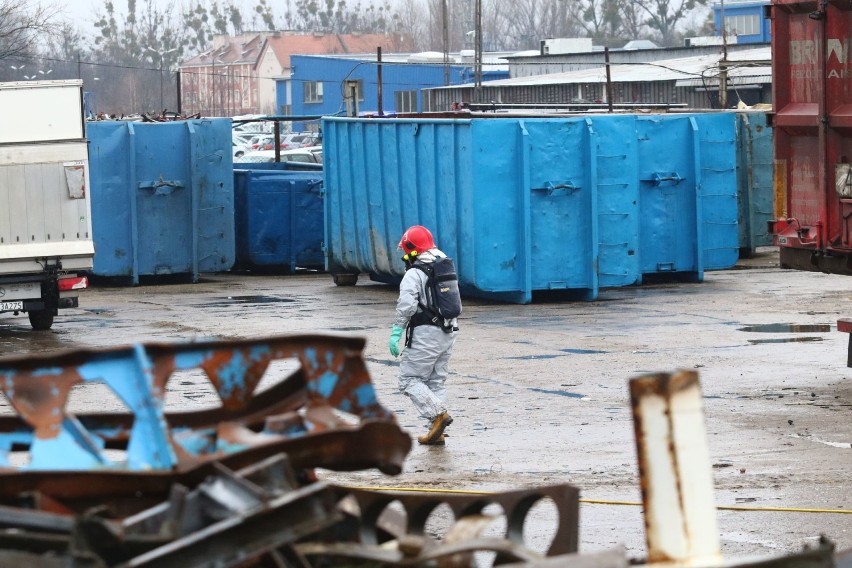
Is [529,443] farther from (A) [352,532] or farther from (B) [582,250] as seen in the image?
(B) [582,250]

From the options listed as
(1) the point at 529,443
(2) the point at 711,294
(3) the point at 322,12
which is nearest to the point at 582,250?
(2) the point at 711,294

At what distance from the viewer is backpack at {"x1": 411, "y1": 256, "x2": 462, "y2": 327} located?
Result: 1023 centimetres

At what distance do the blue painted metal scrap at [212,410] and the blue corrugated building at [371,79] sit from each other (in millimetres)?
57859

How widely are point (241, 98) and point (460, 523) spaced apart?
116 m

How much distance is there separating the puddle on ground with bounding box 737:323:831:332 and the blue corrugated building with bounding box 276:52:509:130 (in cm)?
4632

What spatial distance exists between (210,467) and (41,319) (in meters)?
14.3

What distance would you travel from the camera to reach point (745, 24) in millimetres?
81312

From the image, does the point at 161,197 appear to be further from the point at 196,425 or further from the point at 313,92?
the point at 313,92

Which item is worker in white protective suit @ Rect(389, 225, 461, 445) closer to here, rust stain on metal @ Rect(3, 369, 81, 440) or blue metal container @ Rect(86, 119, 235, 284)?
rust stain on metal @ Rect(3, 369, 81, 440)

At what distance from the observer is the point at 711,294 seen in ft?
64.5

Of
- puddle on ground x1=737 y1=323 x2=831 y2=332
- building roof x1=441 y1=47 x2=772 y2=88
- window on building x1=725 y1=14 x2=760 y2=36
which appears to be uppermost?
window on building x1=725 y1=14 x2=760 y2=36

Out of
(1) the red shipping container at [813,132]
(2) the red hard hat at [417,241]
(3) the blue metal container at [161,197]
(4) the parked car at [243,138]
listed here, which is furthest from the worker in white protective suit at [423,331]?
(4) the parked car at [243,138]

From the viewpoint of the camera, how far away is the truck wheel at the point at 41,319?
17.4 meters

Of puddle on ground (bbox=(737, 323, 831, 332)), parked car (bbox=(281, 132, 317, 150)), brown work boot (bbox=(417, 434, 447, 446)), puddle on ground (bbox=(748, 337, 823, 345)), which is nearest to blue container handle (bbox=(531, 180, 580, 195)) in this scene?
puddle on ground (bbox=(737, 323, 831, 332))
